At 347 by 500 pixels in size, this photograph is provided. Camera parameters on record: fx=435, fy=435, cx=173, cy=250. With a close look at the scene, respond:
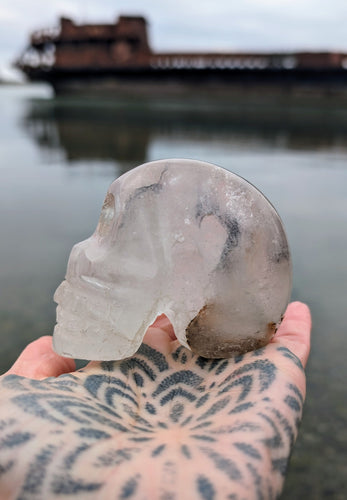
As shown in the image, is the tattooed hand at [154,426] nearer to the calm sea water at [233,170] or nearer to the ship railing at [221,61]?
the calm sea water at [233,170]

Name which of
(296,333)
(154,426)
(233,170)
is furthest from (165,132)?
(154,426)

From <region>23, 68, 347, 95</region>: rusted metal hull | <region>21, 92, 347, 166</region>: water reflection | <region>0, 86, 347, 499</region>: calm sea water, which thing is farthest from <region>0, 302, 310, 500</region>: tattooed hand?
<region>23, 68, 347, 95</region>: rusted metal hull

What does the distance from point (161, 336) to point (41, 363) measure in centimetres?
59

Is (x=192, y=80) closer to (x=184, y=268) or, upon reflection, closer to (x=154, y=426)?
(x=184, y=268)

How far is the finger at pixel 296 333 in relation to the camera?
195 cm

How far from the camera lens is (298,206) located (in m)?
5.51

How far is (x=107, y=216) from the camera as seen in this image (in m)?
2.03

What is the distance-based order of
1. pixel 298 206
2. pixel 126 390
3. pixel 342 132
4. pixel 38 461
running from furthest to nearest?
pixel 342 132 → pixel 298 206 → pixel 126 390 → pixel 38 461

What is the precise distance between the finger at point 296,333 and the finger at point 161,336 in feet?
1.73

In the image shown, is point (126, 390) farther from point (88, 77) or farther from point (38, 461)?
point (88, 77)

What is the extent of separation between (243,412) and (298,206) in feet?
14.3

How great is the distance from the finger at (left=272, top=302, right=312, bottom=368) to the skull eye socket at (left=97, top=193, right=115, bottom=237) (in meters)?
0.93

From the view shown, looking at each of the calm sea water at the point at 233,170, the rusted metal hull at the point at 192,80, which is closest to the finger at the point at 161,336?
the calm sea water at the point at 233,170

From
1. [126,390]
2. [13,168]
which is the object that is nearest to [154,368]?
[126,390]
